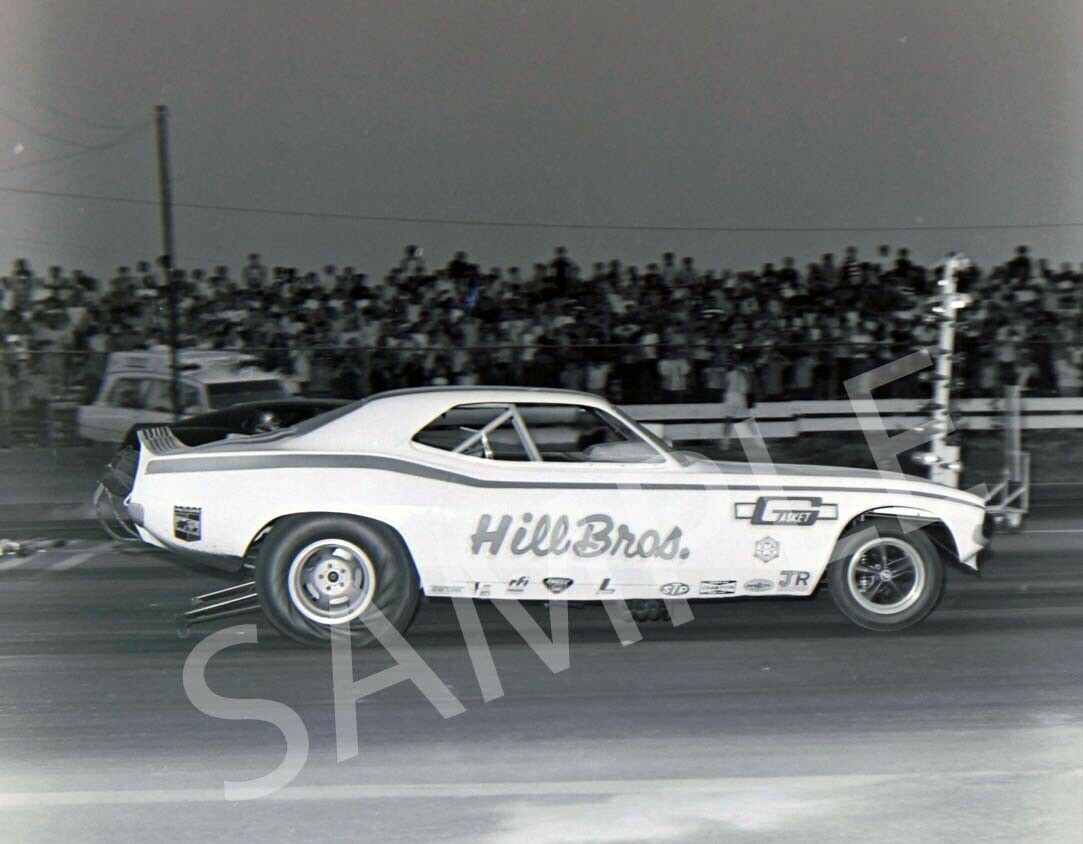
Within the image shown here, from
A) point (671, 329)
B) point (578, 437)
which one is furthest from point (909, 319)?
point (578, 437)

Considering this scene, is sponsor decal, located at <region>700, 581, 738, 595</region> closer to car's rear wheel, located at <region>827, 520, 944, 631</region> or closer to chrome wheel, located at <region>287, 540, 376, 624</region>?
car's rear wheel, located at <region>827, 520, 944, 631</region>

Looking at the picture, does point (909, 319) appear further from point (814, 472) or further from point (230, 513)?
point (230, 513)

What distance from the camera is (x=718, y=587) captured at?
654 centimetres

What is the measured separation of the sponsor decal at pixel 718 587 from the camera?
6.52m

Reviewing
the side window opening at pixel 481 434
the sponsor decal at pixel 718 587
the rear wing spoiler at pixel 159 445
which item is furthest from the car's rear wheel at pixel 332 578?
the sponsor decal at pixel 718 587

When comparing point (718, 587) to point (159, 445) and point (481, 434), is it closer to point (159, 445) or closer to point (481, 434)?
point (481, 434)

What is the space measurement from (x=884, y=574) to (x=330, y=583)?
2.96 m

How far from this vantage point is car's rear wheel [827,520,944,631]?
267 inches

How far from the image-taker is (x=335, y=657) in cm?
641

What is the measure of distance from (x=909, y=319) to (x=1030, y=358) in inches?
56.7

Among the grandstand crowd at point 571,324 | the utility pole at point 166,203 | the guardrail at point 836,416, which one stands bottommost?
the guardrail at point 836,416

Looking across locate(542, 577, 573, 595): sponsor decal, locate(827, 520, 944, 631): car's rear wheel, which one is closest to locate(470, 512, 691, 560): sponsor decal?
locate(542, 577, 573, 595): sponsor decal

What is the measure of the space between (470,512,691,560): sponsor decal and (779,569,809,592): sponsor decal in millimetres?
688

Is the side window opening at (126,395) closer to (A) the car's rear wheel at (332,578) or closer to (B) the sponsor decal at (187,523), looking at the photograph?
(B) the sponsor decal at (187,523)
